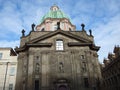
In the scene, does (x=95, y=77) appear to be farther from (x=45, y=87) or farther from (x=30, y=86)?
(x=30, y=86)

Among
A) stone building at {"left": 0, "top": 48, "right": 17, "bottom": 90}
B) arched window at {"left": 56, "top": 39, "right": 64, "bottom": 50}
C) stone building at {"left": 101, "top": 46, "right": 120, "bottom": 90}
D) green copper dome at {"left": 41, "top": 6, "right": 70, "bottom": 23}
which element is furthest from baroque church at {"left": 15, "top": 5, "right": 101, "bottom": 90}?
green copper dome at {"left": 41, "top": 6, "right": 70, "bottom": 23}

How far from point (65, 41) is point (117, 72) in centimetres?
1681

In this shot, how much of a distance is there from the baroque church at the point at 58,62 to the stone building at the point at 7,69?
2323 mm

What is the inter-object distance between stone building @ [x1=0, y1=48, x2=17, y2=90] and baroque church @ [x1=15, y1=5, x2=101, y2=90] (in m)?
2.32

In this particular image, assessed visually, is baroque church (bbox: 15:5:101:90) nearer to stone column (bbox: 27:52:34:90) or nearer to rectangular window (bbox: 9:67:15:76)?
stone column (bbox: 27:52:34:90)

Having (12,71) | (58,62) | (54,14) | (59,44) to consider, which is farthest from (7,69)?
(54,14)

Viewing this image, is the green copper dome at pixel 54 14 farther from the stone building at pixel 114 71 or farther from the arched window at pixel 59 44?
the stone building at pixel 114 71

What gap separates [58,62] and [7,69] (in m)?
11.4

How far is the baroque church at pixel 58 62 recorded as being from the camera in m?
26.4

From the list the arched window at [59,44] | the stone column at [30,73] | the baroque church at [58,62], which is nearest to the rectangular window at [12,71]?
the baroque church at [58,62]

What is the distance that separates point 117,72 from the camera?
3725 cm

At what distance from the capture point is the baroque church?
26.4 metres

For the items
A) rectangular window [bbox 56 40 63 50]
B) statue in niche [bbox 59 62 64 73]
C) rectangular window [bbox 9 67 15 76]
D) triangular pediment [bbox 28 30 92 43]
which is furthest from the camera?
rectangular window [bbox 9 67 15 76]

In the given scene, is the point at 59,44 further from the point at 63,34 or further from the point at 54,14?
the point at 54,14
